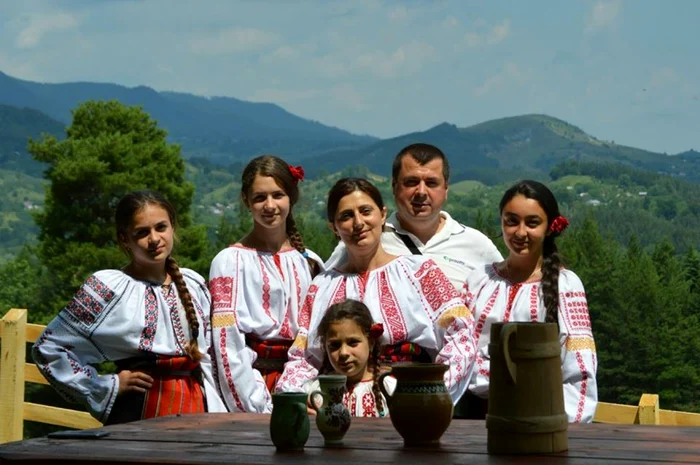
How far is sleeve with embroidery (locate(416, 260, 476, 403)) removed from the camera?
447 centimetres

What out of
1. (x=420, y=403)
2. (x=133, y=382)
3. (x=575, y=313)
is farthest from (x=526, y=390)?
(x=133, y=382)

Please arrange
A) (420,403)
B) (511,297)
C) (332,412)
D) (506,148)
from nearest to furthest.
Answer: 1. (420,403)
2. (332,412)
3. (511,297)
4. (506,148)

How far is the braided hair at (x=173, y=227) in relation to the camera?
4.68m

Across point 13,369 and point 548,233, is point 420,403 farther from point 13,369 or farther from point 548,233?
point 13,369

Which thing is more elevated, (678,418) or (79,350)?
(79,350)

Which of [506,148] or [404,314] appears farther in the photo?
[506,148]

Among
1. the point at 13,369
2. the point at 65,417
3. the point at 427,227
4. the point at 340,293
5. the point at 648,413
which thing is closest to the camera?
the point at 340,293

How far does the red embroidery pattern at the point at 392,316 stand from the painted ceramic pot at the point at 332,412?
1148 millimetres

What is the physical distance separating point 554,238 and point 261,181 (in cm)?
121

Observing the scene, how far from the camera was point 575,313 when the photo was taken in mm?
4465

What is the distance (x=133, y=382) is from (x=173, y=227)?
642mm

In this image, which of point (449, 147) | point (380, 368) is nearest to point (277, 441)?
point (380, 368)

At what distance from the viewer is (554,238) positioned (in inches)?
183

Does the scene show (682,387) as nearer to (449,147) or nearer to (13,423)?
(13,423)
